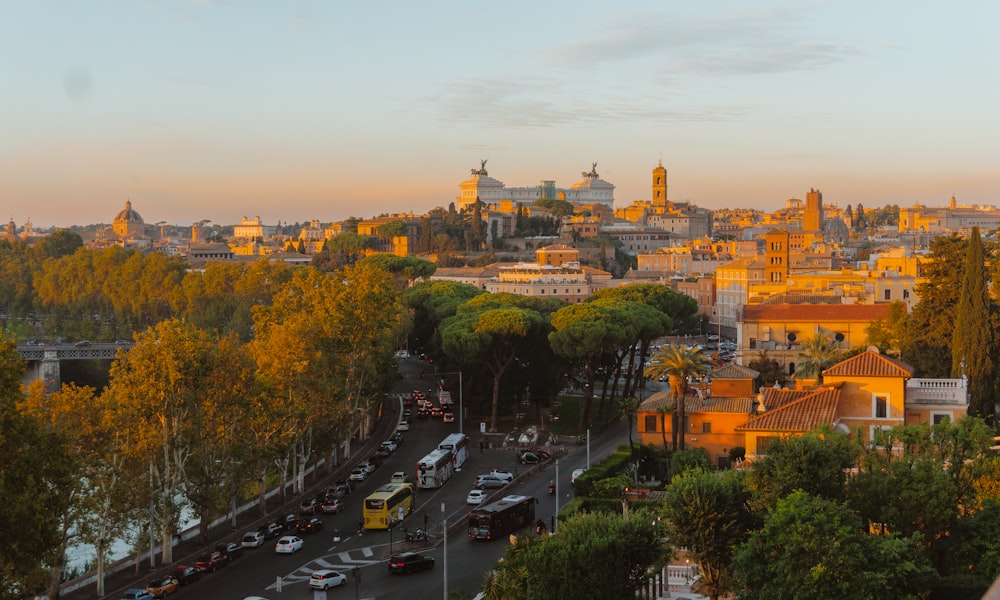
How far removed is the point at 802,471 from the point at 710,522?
2497 mm

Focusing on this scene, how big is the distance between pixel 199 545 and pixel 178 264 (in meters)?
92.1

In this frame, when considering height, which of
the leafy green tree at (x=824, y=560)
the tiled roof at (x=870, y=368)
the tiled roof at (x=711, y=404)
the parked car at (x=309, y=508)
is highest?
the tiled roof at (x=870, y=368)

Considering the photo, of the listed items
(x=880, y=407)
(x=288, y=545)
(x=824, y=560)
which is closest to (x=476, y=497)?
(x=288, y=545)

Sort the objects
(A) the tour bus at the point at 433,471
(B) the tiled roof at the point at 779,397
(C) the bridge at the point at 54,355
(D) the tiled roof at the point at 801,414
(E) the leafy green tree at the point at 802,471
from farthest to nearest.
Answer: (C) the bridge at the point at 54,355 < (A) the tour bus at the point at 433,471 < (B) the tiled roof at the point at 779,397 < (D) the tiled roof at the point at 801,414 < (E) the leafy green tree at the point at 802,471

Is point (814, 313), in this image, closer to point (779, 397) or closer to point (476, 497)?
point (779, 397)

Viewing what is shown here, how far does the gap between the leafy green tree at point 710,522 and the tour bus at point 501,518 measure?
1376 centimetres

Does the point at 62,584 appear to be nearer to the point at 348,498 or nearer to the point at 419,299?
the point at 348,498

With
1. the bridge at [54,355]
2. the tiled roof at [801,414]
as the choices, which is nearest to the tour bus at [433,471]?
the tiled roof at [801,414]

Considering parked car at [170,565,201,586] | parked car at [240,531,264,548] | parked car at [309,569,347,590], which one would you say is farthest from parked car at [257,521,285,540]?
parked car at [309,569,347,590]

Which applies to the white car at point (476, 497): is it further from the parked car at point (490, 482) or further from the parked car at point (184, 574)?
the parked car at point (184, 574)

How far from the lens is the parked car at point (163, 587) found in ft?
118

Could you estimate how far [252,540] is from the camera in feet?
139

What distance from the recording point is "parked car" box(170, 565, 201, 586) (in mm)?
37188

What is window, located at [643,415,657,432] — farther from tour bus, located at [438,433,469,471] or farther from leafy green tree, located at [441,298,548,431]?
leafy green tree, located at [441,298,548,431]
